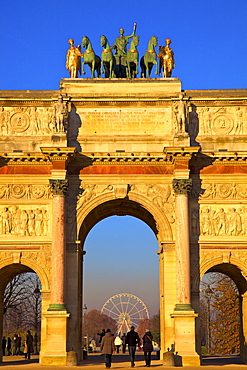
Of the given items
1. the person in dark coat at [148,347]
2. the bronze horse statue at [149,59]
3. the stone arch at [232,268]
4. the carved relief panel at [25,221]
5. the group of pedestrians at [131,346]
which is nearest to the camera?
the group of pedestrians at [131,346]

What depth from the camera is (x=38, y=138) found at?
34.9 metres

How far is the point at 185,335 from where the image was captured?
105 ft

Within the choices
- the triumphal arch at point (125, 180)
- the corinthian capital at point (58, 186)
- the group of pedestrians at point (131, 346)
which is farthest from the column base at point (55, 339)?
the corinthian capital at point (58, 186)

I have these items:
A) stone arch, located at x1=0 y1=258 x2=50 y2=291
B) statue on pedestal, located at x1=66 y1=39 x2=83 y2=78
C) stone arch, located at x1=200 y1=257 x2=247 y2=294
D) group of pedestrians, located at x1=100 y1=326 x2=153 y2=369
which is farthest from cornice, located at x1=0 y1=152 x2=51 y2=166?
group of pedestrians, located at x1=100 y1=326 x2=153 y2=369

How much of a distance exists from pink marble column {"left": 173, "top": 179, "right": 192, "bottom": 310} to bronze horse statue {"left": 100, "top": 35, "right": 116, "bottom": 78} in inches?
291

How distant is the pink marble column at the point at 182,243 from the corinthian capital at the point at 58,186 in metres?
5.31

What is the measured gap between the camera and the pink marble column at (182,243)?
3256cm

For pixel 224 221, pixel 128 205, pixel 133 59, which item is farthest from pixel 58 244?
pixel 133 59

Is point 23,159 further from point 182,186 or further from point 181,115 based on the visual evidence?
point 181,115

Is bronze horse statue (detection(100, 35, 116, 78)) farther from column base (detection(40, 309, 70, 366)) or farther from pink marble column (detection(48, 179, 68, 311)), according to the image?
column base (detection(40, 309, 70, 366))

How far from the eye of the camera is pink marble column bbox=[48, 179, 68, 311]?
107ft

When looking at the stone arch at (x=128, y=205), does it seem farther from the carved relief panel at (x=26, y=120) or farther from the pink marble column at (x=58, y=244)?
the carved relief panel at (x=26, y=120)

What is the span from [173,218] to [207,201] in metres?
1.91

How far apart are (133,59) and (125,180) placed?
691cm
